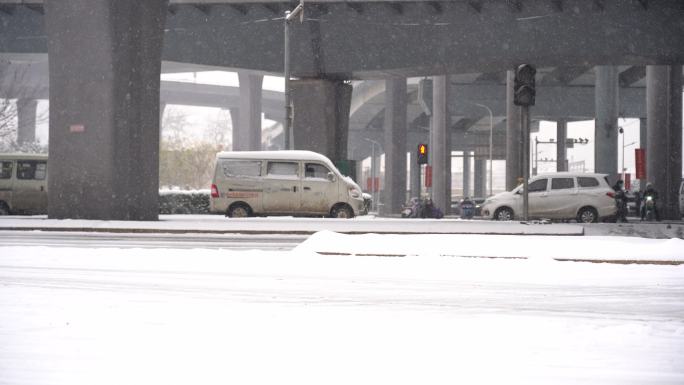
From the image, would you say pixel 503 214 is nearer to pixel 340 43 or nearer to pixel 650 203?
pixel 650 203

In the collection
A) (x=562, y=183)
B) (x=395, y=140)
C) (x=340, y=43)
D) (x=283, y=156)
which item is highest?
(x=340, y=43)

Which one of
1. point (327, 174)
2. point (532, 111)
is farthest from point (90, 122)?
point (532, 111)

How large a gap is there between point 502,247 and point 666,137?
30726 millimetres

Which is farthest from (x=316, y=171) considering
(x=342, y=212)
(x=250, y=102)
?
(x=250, y=102)

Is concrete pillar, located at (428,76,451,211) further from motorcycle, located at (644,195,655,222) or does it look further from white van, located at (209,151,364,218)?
white van, located at (209,151,364,218)

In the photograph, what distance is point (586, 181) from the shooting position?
2834cm

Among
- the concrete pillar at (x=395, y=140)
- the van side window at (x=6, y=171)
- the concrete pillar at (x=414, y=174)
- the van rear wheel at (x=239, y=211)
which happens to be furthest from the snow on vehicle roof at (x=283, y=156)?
the concrete pillar at (x=414, y=174)

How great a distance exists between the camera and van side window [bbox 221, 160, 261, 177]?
82.7 feet

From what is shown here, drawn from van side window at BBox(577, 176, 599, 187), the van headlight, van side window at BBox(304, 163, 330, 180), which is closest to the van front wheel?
the van headlight

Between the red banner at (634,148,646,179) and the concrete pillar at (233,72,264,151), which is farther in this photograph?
the concrete pillar at (233,72,264,151)

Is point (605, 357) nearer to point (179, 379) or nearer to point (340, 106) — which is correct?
point (179, 379)

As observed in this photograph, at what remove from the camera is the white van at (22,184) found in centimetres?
2791

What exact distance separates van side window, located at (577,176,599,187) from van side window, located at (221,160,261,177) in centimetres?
1086

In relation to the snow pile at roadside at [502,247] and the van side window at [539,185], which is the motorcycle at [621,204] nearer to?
the van side window at [539,185]
